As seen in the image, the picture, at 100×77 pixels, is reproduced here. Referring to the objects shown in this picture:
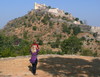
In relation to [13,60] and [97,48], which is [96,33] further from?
[13,60]

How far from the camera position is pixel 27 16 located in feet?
452

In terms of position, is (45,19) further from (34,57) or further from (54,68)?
(34,57)

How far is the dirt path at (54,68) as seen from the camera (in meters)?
12.5

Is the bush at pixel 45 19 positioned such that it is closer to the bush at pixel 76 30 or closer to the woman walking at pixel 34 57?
the bush at pixel 76 30

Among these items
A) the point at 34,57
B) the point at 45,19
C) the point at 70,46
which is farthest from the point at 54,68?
the point at 45,19

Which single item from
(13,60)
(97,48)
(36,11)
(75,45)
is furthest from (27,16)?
(13,60)

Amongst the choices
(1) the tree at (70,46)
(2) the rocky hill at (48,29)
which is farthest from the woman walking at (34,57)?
(2) the rocky hill at (48,29)

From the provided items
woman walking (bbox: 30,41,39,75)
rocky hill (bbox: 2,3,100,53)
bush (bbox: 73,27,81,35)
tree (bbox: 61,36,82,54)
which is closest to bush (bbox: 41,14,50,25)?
rocky hill (bbox: 2,3,100,53)

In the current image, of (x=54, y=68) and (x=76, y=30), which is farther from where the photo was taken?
(x=76, y=30)

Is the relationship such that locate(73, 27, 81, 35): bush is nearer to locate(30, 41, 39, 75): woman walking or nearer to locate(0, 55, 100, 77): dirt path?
locate(0, 55, 100, 77): dirt path

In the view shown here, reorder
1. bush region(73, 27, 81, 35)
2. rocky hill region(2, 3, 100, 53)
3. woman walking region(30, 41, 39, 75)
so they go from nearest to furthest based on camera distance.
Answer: woman walking region(30, 41, 39, 75), rocky hill region(2, 3, 100, 53), bush region(73, 27, 81, 35)

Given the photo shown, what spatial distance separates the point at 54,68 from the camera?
13.9m

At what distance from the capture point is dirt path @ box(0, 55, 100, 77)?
41.0ft

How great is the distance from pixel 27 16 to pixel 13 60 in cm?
12247
